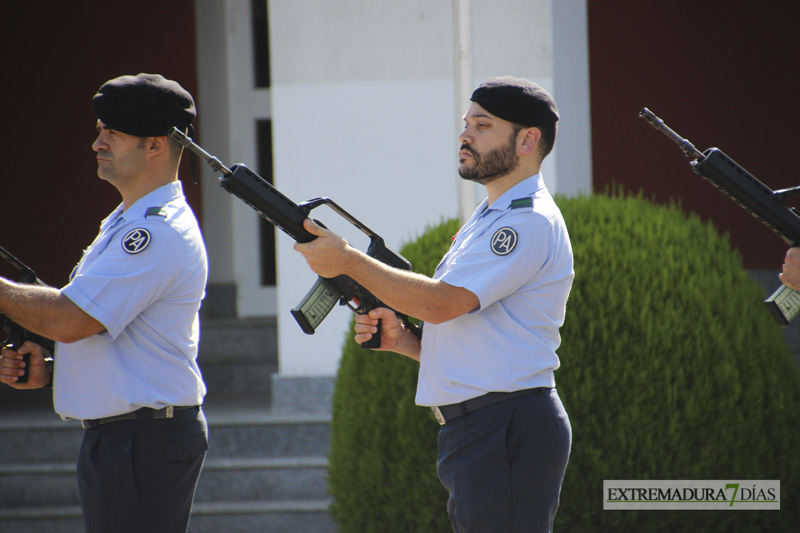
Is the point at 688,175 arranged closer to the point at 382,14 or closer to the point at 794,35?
the point at 794,35

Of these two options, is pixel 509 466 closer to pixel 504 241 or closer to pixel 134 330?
pixel 504 241

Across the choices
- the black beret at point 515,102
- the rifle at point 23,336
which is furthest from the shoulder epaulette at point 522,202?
the rifle at point 23,336

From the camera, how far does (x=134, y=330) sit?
254 centimetres

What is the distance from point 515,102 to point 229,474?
3.30 m

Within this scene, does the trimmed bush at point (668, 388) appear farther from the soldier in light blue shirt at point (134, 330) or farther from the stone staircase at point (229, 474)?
the stone staircase at point (229, 474)

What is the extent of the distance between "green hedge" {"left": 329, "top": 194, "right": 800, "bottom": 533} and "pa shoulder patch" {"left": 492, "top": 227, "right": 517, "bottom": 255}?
1.31 metres

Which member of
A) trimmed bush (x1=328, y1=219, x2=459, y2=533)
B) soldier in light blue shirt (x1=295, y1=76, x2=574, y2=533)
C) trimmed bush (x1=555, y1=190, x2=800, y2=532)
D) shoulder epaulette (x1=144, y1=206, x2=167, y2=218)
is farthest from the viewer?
trimmed bush (x1=328, y1=219, x2=459, y2=533)

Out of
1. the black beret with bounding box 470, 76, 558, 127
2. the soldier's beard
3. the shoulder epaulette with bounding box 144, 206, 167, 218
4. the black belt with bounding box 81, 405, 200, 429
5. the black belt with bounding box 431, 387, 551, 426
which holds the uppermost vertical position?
the black beret with bounding box 470, 76, 558, 127

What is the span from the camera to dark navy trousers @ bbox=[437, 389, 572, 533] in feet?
7.73

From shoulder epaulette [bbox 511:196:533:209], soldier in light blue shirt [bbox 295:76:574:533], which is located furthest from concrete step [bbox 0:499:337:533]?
shoulder epaulette [bbox 511:196:533:209]

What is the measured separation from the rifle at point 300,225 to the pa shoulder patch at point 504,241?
1.51ft

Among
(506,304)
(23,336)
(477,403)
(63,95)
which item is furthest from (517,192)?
(63,95)

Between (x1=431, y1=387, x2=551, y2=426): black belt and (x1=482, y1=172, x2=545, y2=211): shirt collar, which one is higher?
(x1=482, y1=172, x2=545, y2=211): shirt collar

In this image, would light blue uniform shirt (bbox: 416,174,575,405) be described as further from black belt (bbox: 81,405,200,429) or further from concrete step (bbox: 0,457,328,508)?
concrete step (bbox: 0,457,328,508)
